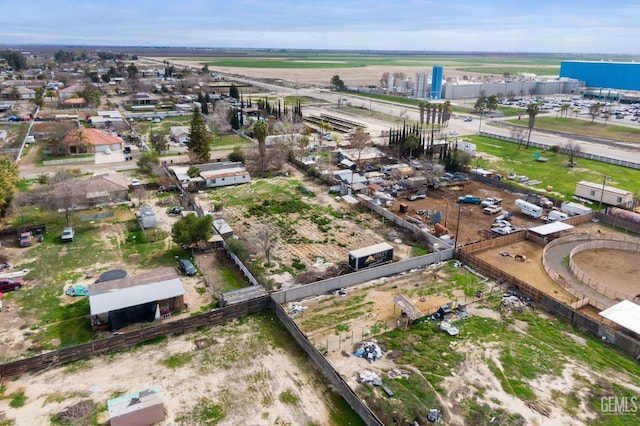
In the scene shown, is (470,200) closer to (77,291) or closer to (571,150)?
(571,150)

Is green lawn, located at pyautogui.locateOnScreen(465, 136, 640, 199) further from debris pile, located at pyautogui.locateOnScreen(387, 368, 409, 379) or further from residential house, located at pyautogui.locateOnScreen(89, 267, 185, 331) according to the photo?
residential house, located at pyautogui.locateOnScreen(89, 267, 185, 331)

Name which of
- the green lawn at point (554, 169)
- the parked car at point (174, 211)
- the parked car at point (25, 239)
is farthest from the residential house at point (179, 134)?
the green lawn at point (554, 169)

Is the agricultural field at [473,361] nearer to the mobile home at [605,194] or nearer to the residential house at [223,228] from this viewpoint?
the residential house at [223,228]

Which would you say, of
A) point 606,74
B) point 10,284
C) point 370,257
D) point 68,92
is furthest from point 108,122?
point 606,74

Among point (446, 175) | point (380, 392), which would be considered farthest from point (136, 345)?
point (446, 175)

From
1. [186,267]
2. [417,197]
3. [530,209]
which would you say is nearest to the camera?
[186,267]

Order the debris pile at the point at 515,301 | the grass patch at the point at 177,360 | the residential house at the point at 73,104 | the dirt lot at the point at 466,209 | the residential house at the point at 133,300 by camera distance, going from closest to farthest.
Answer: the grass patch at the point at 177,360 → the residential house at the point at 133,300 → the debris pile at the point at 515,301 → the dirt lot at the point at 466,209 → the residential house at the point at 73,104
